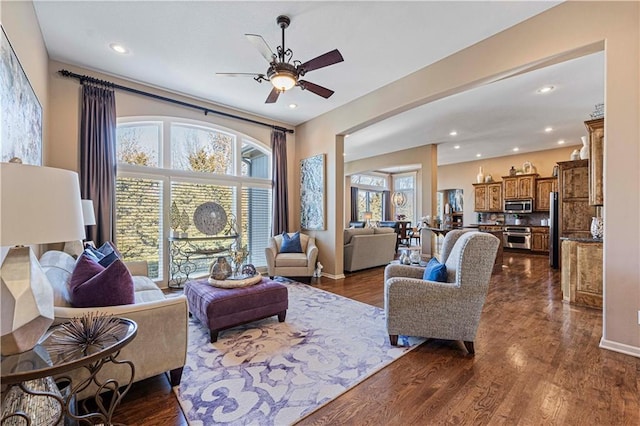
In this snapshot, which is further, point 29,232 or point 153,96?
point 153,96

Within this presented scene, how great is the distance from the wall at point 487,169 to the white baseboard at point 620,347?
756 cm

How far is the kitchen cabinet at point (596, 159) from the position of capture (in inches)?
130

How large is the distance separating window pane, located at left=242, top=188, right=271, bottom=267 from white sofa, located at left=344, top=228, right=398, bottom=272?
1685 millimetres

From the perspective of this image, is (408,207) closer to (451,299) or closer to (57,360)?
(451,299)

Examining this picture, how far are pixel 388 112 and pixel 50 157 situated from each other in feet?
15.2

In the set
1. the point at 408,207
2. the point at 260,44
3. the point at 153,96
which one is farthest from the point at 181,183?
the point at 408,207

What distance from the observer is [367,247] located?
5980 millimetres

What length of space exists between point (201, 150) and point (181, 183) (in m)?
0.72

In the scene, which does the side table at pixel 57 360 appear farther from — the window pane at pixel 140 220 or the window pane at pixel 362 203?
the window pane at pixel 362 203

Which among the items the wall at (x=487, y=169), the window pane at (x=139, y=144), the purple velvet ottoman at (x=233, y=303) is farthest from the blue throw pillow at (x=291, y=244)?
the wall at (x=487, y=169)

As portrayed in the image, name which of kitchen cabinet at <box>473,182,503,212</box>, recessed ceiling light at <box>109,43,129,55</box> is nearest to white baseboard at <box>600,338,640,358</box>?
recessed ceiling light at <box>109,43,129,55</box>

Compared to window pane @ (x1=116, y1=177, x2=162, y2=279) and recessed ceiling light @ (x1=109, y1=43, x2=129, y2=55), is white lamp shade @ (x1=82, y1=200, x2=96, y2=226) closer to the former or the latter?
window pane @ (x1=116, y1=177, x2=162, y2=279)

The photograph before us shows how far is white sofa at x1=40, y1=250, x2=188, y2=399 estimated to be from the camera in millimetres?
1752

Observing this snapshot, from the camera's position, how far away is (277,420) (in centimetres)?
170
